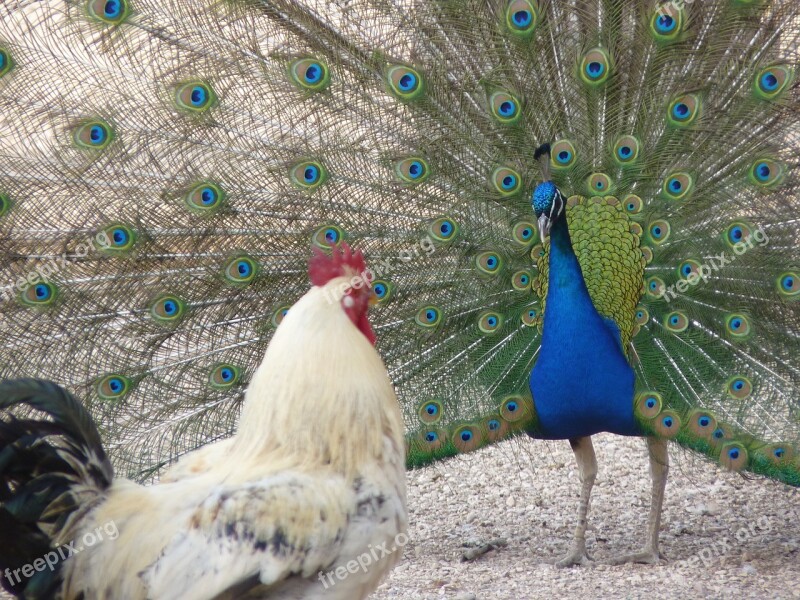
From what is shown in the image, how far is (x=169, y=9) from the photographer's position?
14.4 feet

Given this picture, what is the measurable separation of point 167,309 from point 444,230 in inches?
53.3

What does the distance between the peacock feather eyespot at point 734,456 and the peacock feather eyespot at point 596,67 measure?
1.74m

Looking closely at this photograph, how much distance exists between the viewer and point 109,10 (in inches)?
168

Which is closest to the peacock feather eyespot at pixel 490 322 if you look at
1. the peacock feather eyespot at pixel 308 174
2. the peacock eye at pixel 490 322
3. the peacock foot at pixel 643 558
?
the peacock eye at pixel 490 322

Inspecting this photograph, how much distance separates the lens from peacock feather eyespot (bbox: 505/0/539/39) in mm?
4402

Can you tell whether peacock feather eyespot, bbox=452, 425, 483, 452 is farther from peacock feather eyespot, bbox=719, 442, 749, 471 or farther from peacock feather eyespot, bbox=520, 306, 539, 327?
peacock feather eyespot, bbox=719, 442, 749, 471

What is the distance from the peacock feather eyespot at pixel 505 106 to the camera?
4590 millimetres

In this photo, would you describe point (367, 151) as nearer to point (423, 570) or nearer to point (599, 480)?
point (423, 570)

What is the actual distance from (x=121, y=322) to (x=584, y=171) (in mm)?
2285

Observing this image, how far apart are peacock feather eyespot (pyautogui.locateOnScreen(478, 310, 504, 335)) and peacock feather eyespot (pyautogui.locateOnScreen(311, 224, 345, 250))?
2.55 ft

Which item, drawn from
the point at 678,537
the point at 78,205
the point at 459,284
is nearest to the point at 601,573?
the point at 678,537

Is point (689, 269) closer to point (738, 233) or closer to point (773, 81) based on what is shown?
point (738, 233)

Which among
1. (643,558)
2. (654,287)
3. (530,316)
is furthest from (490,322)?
(643,558)

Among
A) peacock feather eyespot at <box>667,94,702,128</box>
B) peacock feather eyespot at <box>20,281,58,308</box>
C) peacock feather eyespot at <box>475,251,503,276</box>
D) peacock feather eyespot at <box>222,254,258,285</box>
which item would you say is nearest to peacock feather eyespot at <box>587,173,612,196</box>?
peacock feather eyespot at <box>667,94,702,128</box>
